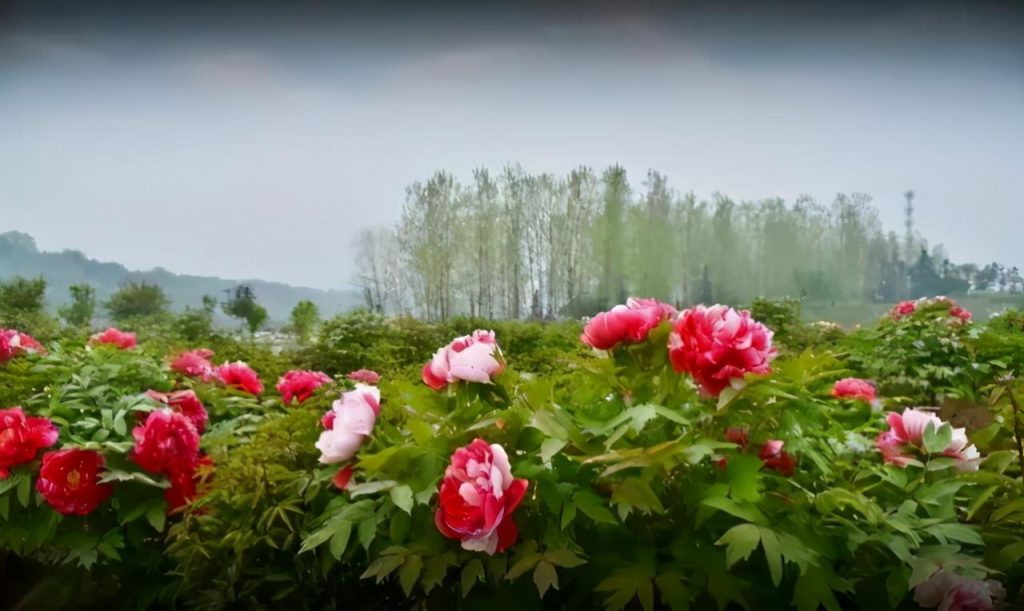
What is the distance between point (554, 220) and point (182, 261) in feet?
3.61

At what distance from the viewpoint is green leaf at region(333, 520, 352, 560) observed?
0.61 metres

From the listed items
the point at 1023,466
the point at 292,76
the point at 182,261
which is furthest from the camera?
the point at 182,261

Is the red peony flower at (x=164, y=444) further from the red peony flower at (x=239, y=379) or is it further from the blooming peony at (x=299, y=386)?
the red peony flower at (x=239, y=379)

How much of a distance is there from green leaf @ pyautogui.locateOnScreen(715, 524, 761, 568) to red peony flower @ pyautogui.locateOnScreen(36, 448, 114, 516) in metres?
0.74

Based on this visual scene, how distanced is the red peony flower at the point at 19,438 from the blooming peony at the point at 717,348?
793mm

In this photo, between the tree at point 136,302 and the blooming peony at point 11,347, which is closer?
the blooming peony at point 11,347

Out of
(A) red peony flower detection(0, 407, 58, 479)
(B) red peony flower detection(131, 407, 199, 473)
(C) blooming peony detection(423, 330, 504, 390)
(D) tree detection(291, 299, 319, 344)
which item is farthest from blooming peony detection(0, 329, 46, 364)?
(C) blooming peony detection(423, 330, 504, 390)

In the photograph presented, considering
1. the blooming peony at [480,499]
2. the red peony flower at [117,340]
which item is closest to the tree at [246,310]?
the red peony flower at [117,340]

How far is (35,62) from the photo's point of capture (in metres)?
2.18

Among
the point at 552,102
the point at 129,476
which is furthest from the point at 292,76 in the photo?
the point at 129,476

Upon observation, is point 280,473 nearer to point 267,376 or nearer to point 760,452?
point 760,452

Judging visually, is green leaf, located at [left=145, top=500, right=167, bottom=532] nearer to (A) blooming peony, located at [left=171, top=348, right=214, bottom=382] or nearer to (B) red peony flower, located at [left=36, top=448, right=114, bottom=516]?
(B) red peony flower, located at [left=36, top=448, right=114, bottom=516]

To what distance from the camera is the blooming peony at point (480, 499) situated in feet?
1.85

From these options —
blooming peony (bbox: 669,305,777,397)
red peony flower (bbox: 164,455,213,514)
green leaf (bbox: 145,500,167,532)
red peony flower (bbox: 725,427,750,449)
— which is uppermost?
blooming peony (bbox: 669,305,777,397)
